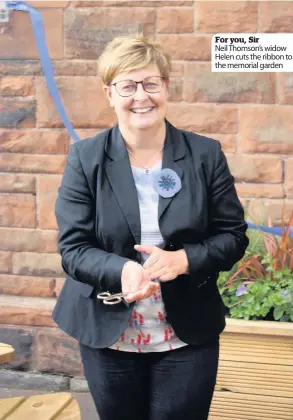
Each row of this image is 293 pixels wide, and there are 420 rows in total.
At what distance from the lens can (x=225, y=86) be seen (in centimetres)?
399

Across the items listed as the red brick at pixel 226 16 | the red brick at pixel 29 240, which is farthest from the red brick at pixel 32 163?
the red brick at pixel 226 16

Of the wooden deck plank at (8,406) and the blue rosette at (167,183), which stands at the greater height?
the blue rosette at (167,183)

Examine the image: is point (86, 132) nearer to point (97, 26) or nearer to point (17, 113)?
point (17, 113)

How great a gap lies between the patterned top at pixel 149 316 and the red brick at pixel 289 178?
71.4 inches

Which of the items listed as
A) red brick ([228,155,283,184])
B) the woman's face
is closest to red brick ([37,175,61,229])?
red brick ([228,155,283,184])

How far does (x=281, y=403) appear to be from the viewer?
11.1ft

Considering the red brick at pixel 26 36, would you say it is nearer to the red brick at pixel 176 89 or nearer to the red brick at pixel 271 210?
the red brick at pixel 176 89

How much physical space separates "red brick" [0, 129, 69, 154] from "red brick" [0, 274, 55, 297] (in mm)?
706

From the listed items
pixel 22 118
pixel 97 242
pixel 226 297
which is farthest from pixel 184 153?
pixel 22 118

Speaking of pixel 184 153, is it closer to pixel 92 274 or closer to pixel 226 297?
pixel 92 274

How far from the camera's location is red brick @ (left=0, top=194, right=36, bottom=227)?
425 centimetres

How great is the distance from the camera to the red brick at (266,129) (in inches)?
155

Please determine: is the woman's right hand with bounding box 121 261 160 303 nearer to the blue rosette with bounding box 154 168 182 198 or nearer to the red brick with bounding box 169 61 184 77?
the blue rosette with bounding box 154 168 182 198

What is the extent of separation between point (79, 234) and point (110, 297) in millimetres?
210
